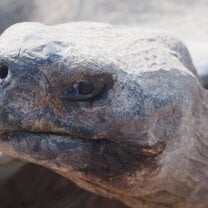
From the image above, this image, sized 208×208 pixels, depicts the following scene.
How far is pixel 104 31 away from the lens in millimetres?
1520

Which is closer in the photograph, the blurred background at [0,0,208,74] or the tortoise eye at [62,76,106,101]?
the tortoise eye at [62,76,106,101]

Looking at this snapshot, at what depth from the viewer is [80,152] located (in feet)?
4.56

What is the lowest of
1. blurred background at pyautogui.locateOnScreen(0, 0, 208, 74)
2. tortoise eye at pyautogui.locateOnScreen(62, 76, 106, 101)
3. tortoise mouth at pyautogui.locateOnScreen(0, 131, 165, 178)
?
blurred background at pyautogui.locateOnScreen(0, 0, 208, 74)

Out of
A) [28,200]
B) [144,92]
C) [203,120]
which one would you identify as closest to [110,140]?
[144,92]

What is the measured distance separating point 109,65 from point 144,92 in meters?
0.10

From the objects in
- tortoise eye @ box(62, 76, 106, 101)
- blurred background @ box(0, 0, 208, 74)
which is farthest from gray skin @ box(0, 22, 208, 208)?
blurred background @ box(0, 0, 208, 74)

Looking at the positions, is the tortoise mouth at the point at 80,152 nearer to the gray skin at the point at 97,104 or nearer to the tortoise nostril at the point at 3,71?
the gray skin at the point at 97,104

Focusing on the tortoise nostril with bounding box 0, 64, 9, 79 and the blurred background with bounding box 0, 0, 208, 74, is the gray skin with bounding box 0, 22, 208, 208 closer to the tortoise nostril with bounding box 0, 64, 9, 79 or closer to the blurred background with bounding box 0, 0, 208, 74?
the tortoise nostril with bounding box 0, 64, 9, 79

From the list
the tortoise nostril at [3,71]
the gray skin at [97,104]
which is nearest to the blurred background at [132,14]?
the gray skin at [97,104]

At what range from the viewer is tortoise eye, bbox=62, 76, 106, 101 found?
1312 mm

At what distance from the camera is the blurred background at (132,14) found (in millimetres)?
2176

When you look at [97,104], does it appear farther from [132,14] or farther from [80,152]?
[132,14]

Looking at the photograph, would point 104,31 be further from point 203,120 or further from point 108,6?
point 108,6

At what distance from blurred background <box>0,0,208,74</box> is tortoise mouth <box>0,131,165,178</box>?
673 millimetres
